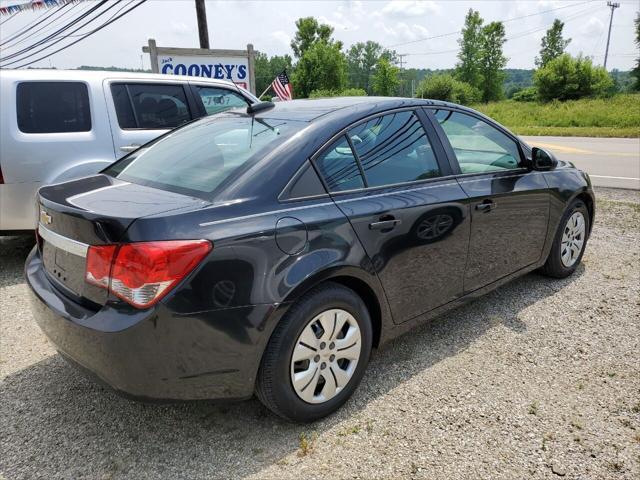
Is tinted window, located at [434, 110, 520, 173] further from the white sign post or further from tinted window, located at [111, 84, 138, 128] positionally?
the white sign post

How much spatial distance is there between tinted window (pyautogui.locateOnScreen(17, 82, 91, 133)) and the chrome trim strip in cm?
250

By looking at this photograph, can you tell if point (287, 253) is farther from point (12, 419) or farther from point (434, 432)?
point (12, 419)

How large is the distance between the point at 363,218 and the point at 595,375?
171 centimetres

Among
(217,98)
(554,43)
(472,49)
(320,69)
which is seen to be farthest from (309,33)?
(217,98)

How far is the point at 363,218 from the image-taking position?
2.64 meters

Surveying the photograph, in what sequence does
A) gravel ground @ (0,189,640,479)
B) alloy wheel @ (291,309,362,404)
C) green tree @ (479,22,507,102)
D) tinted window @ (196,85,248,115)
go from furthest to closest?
green tree @ (479,22,507,102) → tinted window @ (196,85,248,115) → alloy wheel @ (291,309,362,404) → gravel ground @ (0,189,640,479)

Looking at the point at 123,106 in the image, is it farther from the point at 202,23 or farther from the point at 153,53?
the point at 202,23

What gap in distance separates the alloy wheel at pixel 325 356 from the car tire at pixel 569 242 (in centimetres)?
240

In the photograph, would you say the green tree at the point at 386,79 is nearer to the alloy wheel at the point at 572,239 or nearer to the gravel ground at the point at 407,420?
the alloy wheel at the point at 572,239

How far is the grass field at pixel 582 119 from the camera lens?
2318 cm

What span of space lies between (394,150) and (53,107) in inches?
138

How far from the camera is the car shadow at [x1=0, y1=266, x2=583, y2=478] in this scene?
230cm

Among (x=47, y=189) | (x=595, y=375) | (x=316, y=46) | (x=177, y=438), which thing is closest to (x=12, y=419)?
(x=177, y=438)

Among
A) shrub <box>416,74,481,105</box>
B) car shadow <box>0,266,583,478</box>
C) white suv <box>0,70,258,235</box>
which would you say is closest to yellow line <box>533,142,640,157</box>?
white suv <box>0,70,258,235</box>
